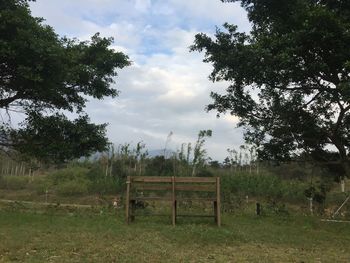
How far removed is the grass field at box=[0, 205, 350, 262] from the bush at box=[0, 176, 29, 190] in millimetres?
17654

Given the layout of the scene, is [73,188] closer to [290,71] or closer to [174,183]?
[174,183]

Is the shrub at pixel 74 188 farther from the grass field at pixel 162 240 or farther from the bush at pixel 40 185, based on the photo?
the grass field at pixel 162 240

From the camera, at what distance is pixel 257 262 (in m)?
7.65

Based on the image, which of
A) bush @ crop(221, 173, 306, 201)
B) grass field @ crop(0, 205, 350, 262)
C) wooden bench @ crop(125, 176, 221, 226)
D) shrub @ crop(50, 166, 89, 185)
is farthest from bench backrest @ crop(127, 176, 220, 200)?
shrub @ crop(50, 166, 89, 185)

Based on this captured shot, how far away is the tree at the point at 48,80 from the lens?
34.0 feet

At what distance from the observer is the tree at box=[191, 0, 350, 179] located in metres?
10.2

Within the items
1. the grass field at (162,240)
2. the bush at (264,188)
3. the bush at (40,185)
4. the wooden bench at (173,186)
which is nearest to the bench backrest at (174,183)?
the wooden bench at (173,186)

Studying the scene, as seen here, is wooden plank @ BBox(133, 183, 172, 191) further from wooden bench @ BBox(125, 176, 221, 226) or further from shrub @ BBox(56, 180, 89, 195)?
shrub @ BBox(56, 180, 89, 195)

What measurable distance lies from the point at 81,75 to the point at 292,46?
6.21 metres

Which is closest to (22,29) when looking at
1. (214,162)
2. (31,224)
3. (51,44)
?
(51,44)

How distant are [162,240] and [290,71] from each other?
486 centimetres

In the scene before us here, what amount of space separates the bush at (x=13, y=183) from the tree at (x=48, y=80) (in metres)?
17.3

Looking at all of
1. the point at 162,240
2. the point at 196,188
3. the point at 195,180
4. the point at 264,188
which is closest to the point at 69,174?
the point at 264,188

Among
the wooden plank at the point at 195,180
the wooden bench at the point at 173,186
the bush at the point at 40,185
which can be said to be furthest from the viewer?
the bush at the point at 40,185
